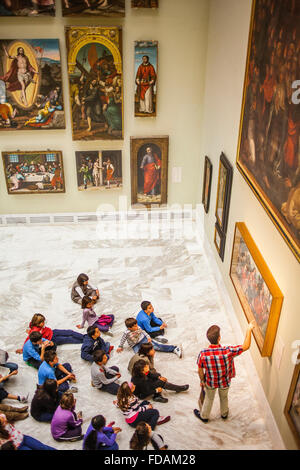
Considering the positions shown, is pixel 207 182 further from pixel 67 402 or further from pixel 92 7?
pixel 67 402

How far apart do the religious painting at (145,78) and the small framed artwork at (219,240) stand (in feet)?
12.9

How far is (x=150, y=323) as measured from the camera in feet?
30.9

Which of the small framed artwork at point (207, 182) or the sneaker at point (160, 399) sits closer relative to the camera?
the sneaker at point (160, 399)

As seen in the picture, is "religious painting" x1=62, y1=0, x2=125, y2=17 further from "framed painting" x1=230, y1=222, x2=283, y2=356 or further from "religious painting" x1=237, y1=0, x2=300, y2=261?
"framed painting" x1=230, y1=222, x2=283, y2=356

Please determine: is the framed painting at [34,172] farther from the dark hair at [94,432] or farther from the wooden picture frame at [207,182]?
the dark hair at [94,432]

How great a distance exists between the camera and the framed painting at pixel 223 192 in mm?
9531

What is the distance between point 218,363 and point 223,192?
175 inches

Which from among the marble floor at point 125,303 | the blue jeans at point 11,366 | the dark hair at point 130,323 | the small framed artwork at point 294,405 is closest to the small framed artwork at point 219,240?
the marble floor at point 125,303

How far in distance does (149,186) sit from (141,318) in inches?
204

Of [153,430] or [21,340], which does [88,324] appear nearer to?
[21,340]

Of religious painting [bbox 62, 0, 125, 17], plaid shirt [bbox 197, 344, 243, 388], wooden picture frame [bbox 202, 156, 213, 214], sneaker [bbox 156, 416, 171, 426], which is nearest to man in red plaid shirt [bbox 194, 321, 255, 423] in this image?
plaid shirt [bbox 197, 344, 243, 388]

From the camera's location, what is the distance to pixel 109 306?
10.3 m

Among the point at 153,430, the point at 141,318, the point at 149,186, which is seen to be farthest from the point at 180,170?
the point at 153,430

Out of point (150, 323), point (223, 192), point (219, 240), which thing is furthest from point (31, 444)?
point (223, 192)
